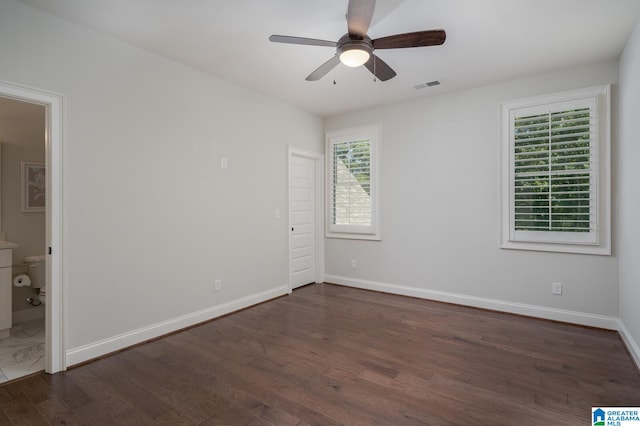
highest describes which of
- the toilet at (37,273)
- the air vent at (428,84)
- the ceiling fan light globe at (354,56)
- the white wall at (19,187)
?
the air vent at (428,84)

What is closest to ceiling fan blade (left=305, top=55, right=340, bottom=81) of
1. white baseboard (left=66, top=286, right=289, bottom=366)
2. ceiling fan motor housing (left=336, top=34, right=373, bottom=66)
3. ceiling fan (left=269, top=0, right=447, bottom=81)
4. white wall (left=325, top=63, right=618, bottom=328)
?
ceiling fan (left=269, top=0, right=447, bottom=81)

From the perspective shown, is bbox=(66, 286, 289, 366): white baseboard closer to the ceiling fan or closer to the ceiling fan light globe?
the ceiling fan

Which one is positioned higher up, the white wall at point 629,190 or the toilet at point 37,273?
the white wall at point 629,190

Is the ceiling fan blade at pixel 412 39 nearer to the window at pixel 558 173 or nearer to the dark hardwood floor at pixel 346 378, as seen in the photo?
the window at pixel 558 173

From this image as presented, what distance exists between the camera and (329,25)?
2.69 meters

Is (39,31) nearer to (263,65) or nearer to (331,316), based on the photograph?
(263,65)

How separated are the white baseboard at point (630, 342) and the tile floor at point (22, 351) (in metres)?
4.78

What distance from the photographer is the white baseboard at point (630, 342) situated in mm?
2645

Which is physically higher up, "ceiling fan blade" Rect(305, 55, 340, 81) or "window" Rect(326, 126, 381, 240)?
"ceiling fan blade" Rect(305, 55, 340, 81)

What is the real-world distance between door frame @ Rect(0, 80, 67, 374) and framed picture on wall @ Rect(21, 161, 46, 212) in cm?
182

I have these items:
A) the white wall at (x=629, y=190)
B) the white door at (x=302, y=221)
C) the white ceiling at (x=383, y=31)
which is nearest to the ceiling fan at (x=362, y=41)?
the white ceiling at (x=383, y=31)

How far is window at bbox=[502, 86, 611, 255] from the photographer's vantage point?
3412mm

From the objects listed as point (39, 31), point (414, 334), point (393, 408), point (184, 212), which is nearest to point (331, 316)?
point (414, 334)

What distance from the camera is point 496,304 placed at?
4020 mm
